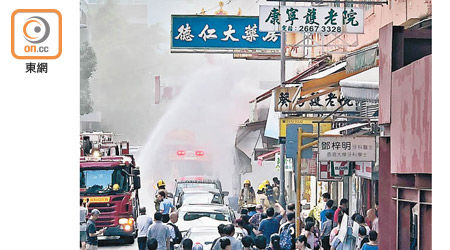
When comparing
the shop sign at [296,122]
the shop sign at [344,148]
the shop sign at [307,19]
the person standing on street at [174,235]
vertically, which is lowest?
the person standing on street at [174,235]

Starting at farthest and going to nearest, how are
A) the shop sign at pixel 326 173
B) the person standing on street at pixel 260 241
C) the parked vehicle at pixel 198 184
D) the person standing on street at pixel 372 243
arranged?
the parked vehicle at pixel 198 184, the shop sign at pixel 326 173, the person standing on street at pixel 372 243, the person standing on street at pixel 260 241

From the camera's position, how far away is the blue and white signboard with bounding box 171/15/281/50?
2894 centimetres

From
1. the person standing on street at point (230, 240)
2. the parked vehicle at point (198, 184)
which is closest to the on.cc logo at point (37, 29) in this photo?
the person standing on street at point (230, 240)

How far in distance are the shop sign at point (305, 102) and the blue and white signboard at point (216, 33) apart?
7.49 m

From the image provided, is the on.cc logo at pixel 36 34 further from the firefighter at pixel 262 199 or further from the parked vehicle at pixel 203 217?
the firefighter at pixel 262 199

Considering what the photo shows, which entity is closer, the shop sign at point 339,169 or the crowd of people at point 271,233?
the crowd of people at point 271,233

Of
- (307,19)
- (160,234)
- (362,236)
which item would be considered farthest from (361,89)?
(307,19)

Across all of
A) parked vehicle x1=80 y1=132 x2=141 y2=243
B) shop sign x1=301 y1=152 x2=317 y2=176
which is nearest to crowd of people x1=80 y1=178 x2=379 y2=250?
shop sign x1=301 y1=152 x2=317 y2=176

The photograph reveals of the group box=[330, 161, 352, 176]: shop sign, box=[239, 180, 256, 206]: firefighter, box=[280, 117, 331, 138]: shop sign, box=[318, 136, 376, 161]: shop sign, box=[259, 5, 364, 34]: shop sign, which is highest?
box=[259, 5, 364, 34]: shop sign

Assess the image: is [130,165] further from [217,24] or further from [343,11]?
[343,11]

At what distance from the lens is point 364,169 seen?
2030 centimetres

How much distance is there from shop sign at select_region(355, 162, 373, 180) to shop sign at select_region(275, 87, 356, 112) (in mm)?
1401

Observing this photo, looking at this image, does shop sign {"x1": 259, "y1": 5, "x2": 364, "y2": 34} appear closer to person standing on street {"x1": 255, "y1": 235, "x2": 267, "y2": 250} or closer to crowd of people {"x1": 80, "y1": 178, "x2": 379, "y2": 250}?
crowd of people {"x1": 80, "y1": 178, "x2": 379, "y2": 250}

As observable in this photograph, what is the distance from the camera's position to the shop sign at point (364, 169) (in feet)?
64.2
